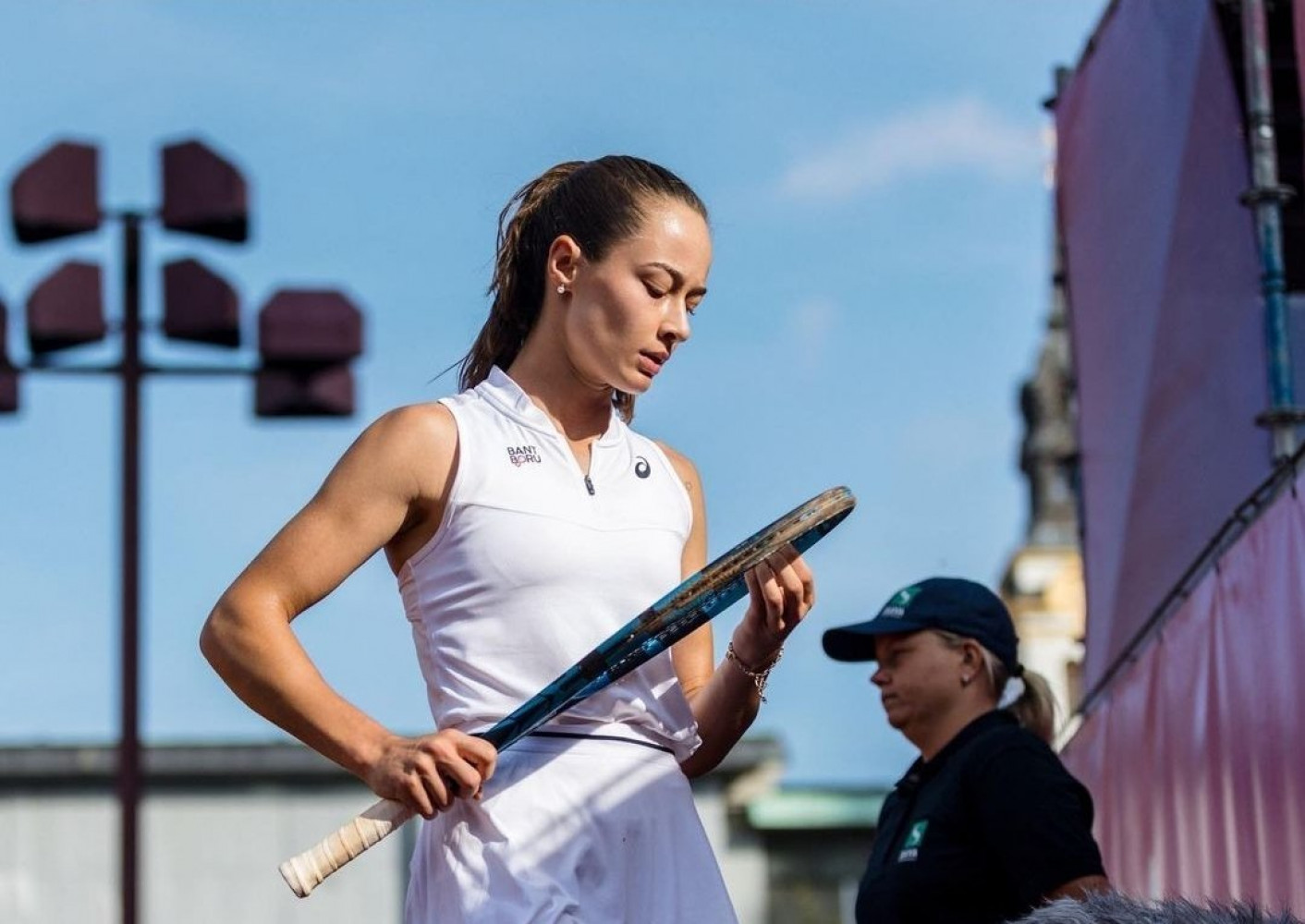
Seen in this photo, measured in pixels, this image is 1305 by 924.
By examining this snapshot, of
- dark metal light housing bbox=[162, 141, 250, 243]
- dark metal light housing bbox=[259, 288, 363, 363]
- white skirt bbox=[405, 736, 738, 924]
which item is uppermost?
dark metal light housing bbox=[162, 141, 250, 243]

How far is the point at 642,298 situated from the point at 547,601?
0.42 metres

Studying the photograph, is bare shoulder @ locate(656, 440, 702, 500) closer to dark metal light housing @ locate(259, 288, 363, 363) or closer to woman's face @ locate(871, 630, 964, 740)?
woman's face @ locate(871, 630, 964, 740)

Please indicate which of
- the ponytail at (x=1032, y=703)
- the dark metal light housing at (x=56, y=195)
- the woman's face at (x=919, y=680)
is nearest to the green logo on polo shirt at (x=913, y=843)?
the woman's face at (x=919, y=680)

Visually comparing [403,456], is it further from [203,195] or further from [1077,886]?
[203,195]

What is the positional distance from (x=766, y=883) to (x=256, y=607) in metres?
21.3

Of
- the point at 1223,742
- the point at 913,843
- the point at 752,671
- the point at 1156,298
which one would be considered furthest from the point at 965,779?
the point at 1156,298

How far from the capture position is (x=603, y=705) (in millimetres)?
3541

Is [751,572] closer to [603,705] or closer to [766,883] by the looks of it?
[603,705]

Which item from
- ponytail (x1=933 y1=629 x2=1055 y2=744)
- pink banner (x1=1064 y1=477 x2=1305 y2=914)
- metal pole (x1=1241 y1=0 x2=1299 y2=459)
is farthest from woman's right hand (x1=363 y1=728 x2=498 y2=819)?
metal pole (x1=1241 y1=0 x2=1299 y2=459)

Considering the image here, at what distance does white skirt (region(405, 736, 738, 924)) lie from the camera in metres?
3.44

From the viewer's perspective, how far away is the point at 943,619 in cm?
560

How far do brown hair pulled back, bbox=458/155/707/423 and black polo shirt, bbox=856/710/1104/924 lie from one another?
1.39 metres

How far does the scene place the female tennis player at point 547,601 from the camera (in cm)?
346

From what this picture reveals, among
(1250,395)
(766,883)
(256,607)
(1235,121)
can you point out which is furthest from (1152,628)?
(766,883)
